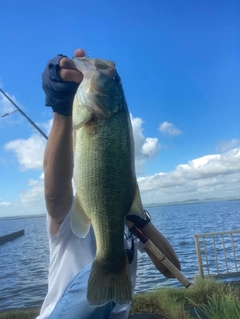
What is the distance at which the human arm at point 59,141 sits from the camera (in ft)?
6.82

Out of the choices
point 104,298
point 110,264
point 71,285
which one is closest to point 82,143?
point 110,264

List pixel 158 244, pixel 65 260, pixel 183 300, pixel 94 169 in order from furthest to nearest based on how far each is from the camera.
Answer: pixel 183 300 → pixel 158 244 → pixel 65 260 → pixel 94 169

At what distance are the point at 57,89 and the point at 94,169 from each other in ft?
1.98

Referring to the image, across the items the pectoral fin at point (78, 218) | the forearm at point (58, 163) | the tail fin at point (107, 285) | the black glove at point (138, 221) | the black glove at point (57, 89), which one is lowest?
the tail fin at point (107, 285)

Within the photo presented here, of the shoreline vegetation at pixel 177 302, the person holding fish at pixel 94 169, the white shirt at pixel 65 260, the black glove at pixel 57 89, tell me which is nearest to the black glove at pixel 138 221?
the white shirt at pixel 65 260

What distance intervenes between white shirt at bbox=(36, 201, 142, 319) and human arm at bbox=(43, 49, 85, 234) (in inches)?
10.0

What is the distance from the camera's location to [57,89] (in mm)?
2094

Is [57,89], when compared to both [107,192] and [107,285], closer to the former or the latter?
[107,192]

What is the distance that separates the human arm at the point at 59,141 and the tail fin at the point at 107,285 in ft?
1.90

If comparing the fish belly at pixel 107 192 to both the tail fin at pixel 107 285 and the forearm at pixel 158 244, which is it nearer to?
the tail fin at pixel 107 285

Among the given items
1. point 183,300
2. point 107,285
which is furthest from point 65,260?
point 183,300

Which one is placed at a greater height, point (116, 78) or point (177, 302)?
point (116, 78)

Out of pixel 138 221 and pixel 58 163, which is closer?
pixel 58 163

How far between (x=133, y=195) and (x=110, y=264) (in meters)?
0.43
